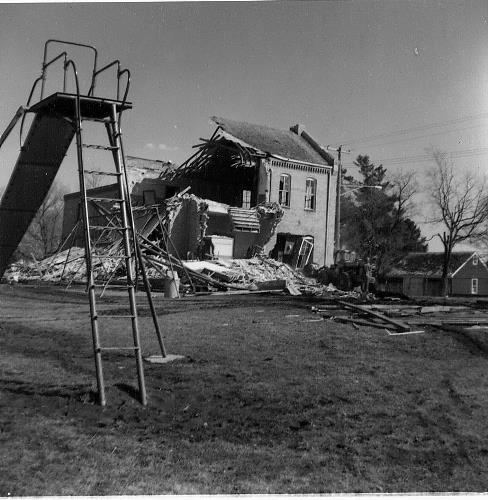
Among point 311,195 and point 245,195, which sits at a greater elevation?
point 311,195

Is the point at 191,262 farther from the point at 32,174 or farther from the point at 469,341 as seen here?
the point at 32,174

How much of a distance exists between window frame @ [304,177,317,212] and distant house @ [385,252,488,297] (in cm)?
2431

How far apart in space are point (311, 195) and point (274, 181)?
130 inches

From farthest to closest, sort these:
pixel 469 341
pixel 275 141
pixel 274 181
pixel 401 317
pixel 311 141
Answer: pixel 311 141 → pixel 275 141 → pixel 274 181 → pixel 401 317 → pixel 469 341

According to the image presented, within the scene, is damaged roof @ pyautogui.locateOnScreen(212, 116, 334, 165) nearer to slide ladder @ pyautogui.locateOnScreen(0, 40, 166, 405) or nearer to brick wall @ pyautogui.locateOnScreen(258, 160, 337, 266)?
brick wall @ pyautogui.locateOnScreen(258, 160, 337, 266)

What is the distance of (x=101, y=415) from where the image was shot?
18.8ft

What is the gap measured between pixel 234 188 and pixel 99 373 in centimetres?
3195

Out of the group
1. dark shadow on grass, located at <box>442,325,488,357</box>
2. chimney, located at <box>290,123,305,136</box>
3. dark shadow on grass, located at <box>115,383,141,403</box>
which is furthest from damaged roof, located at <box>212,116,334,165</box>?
dark shadow on grass, located at <box>115,383,141,403</box>

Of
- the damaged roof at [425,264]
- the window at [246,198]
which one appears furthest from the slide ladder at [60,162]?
the damaged roof at [425,264]

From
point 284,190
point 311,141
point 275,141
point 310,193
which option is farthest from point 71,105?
point 311,141

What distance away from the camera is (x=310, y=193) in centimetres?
3797

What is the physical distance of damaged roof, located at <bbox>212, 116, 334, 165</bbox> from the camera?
117 feet

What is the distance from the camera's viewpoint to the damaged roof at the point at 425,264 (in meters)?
60.8

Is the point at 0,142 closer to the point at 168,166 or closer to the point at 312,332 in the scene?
the point at 312,332
